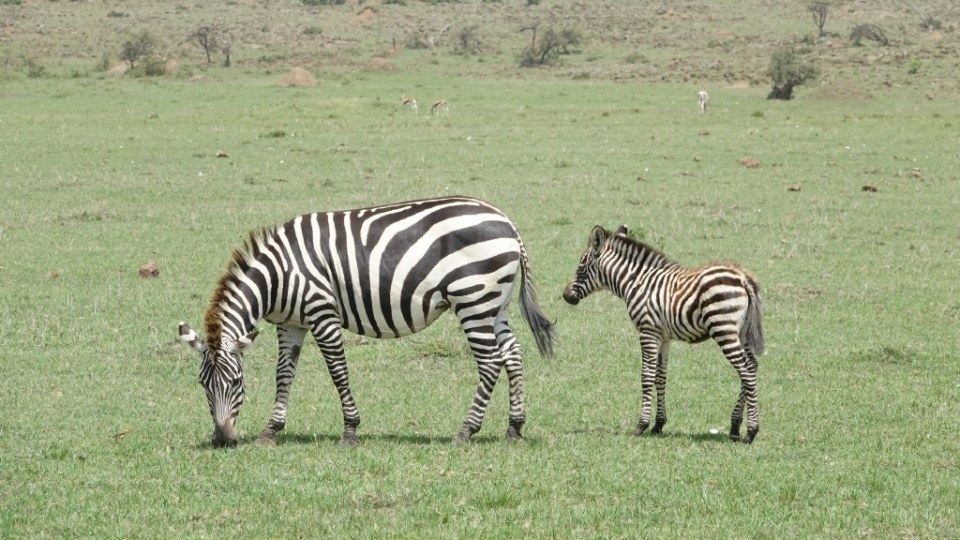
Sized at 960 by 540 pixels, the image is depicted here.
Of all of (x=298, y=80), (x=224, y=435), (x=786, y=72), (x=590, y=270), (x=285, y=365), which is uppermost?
(x=590, y=270)

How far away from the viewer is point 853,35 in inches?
2411

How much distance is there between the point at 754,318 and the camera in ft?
29.1

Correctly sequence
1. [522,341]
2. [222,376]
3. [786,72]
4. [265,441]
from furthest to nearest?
1. [786,72]
2. [522,341]
3. [265,441]
4. [222,376]

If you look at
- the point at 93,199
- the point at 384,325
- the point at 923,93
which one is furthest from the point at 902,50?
the point at 384,325

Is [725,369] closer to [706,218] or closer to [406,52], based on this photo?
[706,218]

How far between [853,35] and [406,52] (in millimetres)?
23669

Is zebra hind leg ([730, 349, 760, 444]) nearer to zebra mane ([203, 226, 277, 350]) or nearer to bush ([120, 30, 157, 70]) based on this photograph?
zebra mane ([203, 226, 277, 350])

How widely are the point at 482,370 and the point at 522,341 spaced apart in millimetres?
4213

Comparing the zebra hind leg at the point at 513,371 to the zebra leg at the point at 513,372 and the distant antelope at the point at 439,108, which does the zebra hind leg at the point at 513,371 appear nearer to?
the zebra leg at the point at 513,372

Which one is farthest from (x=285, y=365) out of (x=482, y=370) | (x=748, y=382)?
(x=748, y=382)

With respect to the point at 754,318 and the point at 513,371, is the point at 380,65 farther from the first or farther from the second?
the point at 754,318

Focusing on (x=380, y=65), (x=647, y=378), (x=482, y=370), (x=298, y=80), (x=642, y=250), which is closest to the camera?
(x=482, y=370)

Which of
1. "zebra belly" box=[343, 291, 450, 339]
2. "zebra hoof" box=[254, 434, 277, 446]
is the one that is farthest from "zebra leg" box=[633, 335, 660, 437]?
"zebra hoof" box=[254, 434, 277, 446]

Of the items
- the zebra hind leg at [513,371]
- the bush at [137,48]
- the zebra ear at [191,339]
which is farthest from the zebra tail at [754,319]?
the bush at [137,48]
